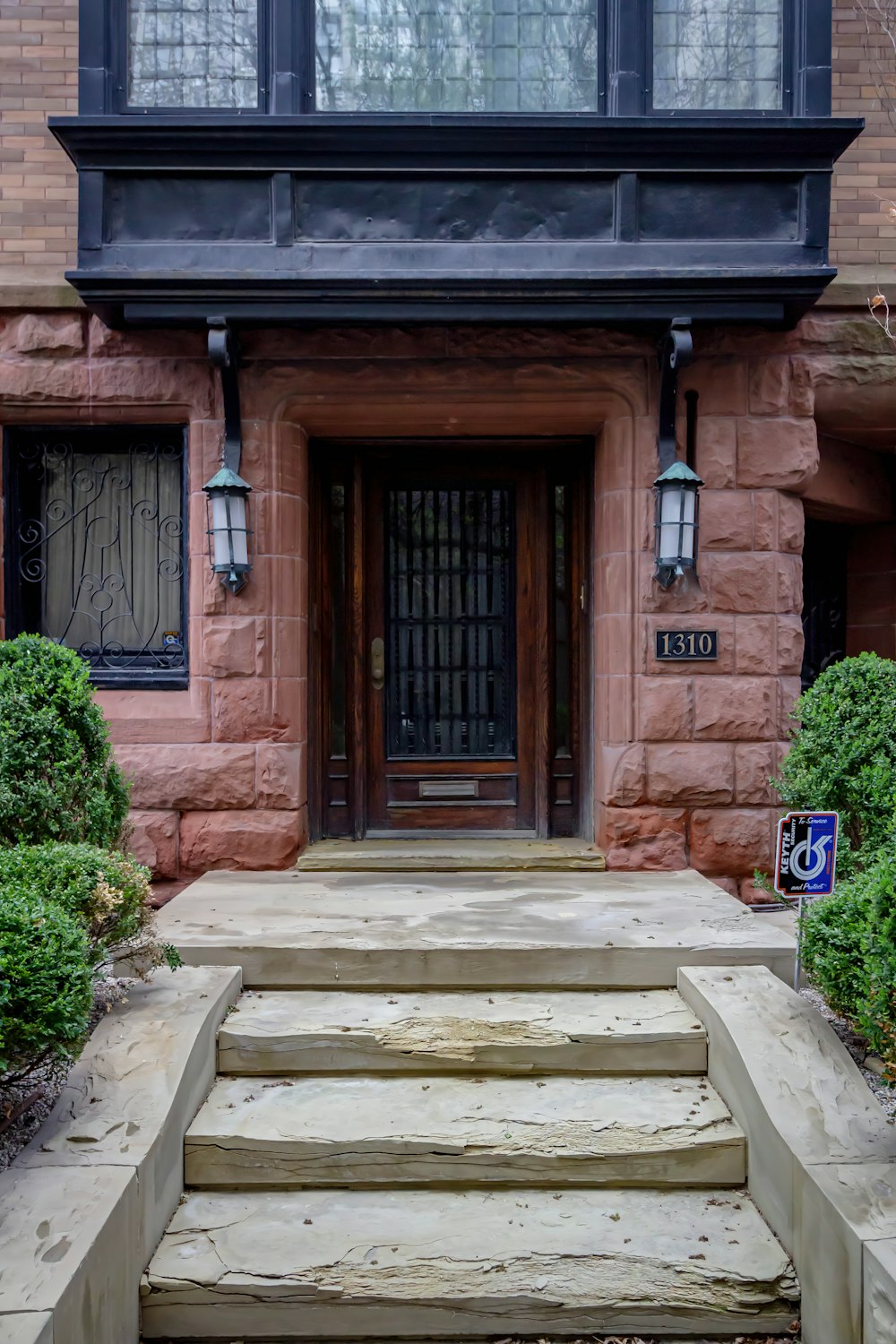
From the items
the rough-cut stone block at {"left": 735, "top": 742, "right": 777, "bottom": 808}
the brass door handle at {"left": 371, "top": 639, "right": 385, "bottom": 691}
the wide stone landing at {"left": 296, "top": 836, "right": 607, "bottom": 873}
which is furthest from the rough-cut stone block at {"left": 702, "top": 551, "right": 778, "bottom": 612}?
the brass door handle at {"left": 371, "top": 639, "right": 385, "bottom": 691}

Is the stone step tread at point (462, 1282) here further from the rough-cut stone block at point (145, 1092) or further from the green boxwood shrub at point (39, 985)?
the green boxwood shrub at point (39, 985)

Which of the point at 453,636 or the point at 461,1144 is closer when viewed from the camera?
the point at 461,1144

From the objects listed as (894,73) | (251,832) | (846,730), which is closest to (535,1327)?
(846,730)

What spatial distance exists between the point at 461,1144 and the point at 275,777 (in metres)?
3.04

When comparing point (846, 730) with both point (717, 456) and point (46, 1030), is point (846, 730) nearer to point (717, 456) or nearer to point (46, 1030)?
point (717, 456)

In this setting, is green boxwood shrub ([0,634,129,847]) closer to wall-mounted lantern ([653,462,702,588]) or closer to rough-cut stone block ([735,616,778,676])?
wall-mounted lantern ([653,462,702,588])

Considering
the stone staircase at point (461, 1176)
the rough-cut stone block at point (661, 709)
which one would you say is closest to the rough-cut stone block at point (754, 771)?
the rough-cut stone block at point (661, 709)

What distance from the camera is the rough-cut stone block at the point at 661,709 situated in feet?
20.4

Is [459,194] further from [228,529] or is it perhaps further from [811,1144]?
[811,1144]

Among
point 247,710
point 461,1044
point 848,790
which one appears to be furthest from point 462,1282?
point 247,710

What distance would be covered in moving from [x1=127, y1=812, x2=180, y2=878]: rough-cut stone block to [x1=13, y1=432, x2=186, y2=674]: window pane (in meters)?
1.10

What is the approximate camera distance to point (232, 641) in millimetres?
6184

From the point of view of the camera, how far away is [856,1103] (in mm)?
3523

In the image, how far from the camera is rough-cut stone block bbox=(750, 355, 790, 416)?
6219 millimetres
